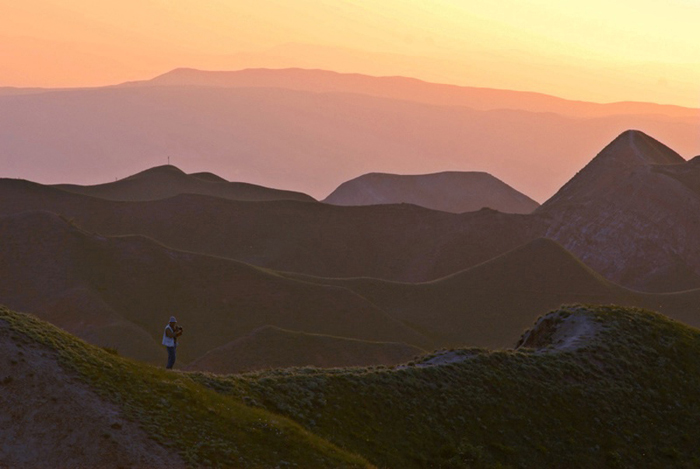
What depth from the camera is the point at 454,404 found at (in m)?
35.2

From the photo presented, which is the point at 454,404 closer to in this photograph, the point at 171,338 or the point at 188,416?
the point at 171,338

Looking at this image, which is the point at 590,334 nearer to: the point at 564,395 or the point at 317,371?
the point at 564,395

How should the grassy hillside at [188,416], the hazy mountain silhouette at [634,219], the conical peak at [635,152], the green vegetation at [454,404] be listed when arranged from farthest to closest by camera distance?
the conical peak at [635,152] → the hazy mountain silhouette at [634,219] → the green vegetation at [454,404] → the grassy hillside at [188,416]

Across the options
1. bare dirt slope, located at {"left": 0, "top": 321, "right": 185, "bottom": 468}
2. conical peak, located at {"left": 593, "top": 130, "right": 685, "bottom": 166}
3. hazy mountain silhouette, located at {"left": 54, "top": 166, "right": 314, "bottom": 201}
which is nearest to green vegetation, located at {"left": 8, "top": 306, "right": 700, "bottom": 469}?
bare dirt slope, located at {"left": 0, "top": 321, "right": 185, "bottom": 468}

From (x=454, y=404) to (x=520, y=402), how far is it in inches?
135

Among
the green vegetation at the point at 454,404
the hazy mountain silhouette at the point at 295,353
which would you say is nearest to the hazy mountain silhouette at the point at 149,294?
the hazy mountain silhouette at the point at 295,353

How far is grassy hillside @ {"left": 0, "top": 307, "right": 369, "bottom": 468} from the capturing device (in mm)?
25234

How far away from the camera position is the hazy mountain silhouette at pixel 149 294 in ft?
325

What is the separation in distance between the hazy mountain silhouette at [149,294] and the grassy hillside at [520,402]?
55.2 metres

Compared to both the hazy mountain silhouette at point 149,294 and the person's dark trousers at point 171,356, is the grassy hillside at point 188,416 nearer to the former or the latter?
the person's dark trousers at point 171,356

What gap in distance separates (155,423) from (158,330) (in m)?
76.3

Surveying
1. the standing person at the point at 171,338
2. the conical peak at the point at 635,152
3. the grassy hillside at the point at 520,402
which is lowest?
the grassy hillside at the point at 520,402

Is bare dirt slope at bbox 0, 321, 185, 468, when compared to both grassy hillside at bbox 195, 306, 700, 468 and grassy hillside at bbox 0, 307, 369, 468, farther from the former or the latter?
grassy hillside at bbox 195, 306, 700, 468

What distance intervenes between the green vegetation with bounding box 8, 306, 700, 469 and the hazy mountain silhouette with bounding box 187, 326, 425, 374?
37130 millimetres
